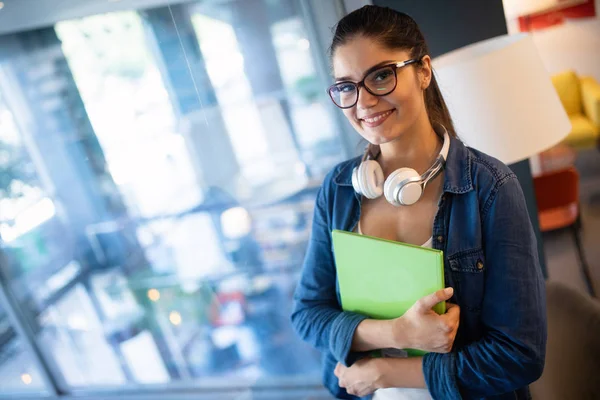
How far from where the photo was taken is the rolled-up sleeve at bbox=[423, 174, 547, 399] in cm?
87

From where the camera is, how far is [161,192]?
8.75 ft

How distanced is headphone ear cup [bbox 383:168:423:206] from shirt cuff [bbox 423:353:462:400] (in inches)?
12.3

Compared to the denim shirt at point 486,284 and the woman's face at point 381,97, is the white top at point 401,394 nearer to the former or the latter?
the denim shirt at point 486,284

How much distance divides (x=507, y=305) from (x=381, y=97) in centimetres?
45

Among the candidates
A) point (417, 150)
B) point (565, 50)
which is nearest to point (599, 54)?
point (565, 50)

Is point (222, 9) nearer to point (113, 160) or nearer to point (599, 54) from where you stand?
point (113, 160)

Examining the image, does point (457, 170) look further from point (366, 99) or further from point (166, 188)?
point (166, 188)

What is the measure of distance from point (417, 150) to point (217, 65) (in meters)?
1.37

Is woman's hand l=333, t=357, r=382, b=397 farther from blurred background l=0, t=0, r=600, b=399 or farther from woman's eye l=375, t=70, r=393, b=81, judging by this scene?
blurred background l=0, t=0, r=600, b=399

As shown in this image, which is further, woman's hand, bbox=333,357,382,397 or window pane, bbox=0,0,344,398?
window pane, bbox=0,0,344,398

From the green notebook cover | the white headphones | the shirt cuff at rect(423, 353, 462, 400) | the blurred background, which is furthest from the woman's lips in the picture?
the blurred background

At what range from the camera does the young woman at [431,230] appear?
2.89 ft

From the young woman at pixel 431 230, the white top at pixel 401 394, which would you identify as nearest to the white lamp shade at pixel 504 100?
the young woman at pixel 431 230

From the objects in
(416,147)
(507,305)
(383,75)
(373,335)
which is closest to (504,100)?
(416,147)
